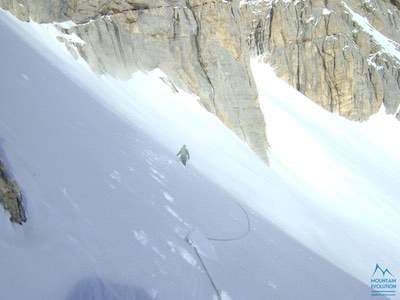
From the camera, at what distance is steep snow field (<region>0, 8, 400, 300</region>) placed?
26.2ft

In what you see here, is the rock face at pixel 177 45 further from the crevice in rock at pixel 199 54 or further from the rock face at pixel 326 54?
the rock face at pixel 326 54

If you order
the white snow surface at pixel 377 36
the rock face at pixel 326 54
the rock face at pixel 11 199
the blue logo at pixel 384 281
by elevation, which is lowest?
the rock face at pixel 11 199

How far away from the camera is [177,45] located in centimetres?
3250

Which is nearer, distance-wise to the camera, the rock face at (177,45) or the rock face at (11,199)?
the rock face at (11,199)

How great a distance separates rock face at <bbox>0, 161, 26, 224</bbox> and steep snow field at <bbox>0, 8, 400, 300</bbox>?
0.61ft

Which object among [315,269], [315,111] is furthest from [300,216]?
[315,111]

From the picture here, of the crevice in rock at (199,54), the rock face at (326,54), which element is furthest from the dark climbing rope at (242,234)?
the rock face at (326,54)

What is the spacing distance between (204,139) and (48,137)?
15828mm

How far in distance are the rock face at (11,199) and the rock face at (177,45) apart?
1963cm

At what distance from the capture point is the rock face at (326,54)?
150ft

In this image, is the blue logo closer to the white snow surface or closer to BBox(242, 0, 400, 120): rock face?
BBox(242, 0, 400, 120): rock face

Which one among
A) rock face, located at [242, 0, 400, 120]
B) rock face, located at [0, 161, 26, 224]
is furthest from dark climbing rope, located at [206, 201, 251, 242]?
rock face, located at [242, 0, 400, 120]

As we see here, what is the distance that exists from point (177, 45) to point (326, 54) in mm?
19081

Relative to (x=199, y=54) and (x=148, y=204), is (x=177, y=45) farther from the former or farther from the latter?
(x=148, y=204)
